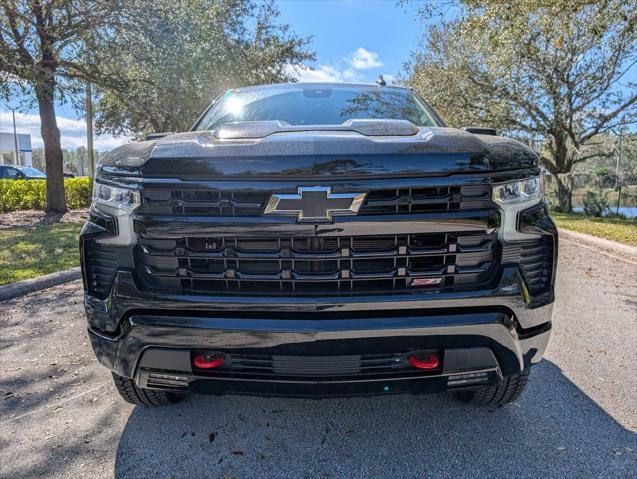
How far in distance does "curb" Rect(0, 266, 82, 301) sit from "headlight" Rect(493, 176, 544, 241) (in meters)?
4.72

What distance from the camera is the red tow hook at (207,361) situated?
2.00 m

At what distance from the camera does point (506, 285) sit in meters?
1.96

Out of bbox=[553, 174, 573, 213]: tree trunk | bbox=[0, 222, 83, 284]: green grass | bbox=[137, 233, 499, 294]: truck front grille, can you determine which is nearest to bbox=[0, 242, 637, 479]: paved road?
bbox=[137, 233, 499, 294]: truck front grille

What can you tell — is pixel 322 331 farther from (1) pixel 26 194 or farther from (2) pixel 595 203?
(2) pixel 595 203

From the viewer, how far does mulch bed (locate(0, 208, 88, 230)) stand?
35.9 ft

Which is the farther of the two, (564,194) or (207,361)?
(564,194)

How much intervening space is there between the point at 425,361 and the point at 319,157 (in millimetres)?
968

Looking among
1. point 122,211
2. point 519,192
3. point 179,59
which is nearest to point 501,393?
point 519,192

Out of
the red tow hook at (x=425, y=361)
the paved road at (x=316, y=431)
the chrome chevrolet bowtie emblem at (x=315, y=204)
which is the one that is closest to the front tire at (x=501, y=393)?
the paved road at (x=316, y=431)

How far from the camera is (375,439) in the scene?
2379 mm

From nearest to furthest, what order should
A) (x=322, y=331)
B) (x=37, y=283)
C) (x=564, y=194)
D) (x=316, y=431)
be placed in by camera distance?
(x=322, y=331)
(x=316, y=431)
(x=37, y=283)
(x=564, y=194)

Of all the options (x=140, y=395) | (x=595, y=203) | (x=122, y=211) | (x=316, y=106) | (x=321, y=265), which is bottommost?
(x=140, y=395)

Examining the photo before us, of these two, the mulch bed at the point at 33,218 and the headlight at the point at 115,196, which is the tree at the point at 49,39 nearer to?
the mulch bed at the point at 33,218

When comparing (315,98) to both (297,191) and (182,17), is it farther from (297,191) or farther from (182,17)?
(182,17)
